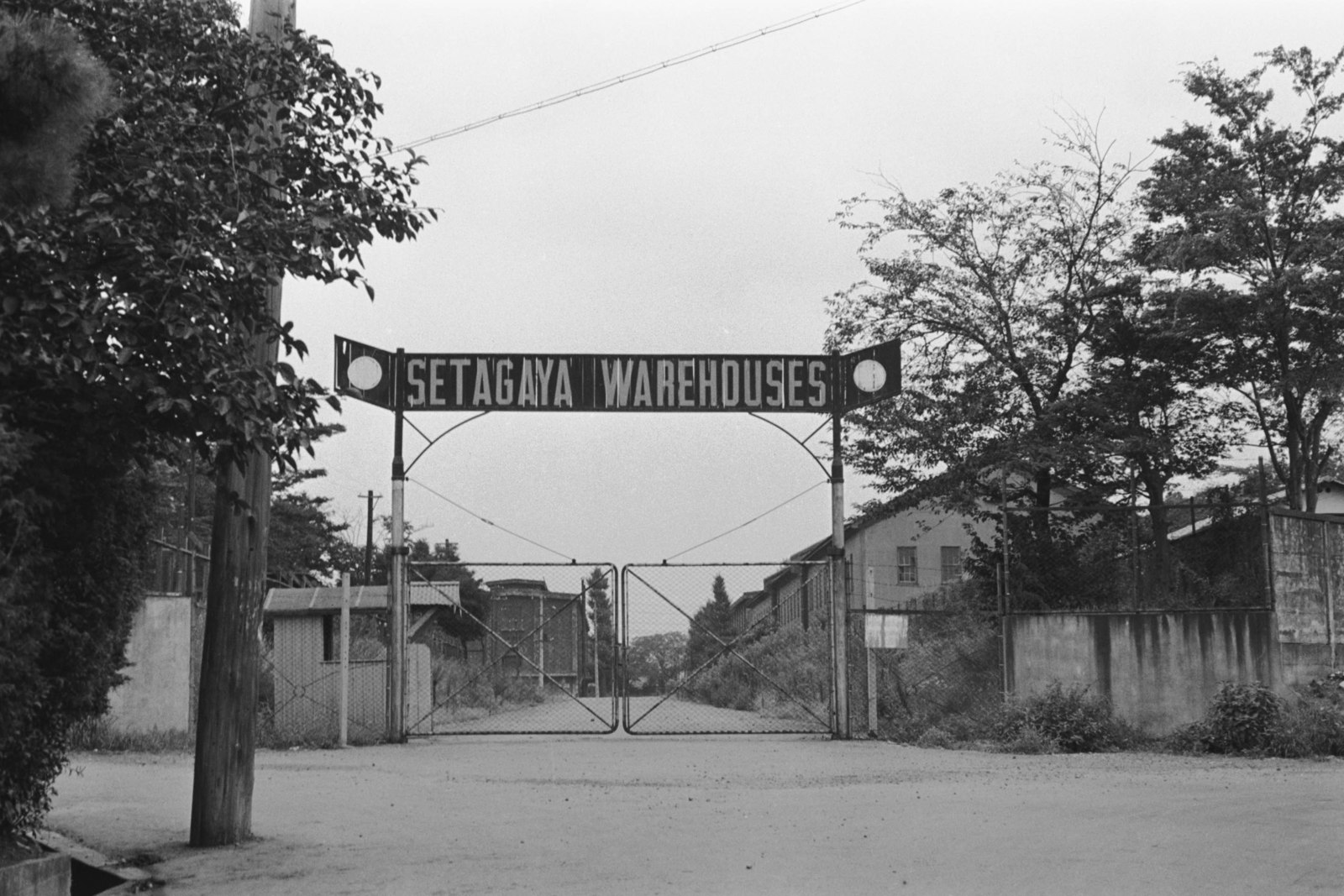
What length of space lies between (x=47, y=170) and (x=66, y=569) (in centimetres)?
302

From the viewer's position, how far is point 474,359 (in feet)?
61.8

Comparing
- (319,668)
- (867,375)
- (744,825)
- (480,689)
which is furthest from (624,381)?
(480,689)

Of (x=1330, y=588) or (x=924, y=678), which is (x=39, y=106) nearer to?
(x=1330, y=588)

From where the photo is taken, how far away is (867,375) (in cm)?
1909

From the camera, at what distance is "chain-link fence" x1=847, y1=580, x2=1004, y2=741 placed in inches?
708

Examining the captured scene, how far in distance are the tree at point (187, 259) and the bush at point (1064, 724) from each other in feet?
32.8

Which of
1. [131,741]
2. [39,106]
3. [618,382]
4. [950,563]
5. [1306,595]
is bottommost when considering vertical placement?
[131,741]

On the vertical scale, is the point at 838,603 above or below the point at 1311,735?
above

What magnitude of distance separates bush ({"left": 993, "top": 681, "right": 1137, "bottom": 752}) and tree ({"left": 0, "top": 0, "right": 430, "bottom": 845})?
32.8 ft

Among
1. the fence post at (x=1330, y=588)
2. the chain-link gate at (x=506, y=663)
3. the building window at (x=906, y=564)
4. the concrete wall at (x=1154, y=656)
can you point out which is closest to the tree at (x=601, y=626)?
the chain-link gate at (x=506, y=663)

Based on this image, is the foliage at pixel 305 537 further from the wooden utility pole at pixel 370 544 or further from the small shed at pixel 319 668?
the small shed at pixel 319 668

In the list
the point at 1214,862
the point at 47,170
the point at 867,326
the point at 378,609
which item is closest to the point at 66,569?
the point at 47,170

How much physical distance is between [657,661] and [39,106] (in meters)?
22.5

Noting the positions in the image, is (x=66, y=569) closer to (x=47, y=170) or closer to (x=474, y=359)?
(x=47, y=170)
